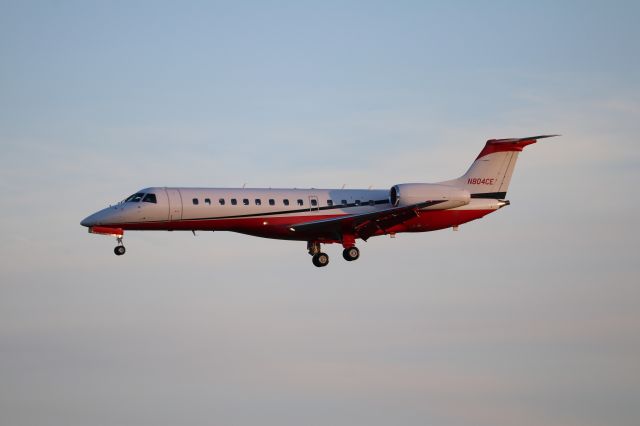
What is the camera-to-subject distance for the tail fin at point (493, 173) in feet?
186

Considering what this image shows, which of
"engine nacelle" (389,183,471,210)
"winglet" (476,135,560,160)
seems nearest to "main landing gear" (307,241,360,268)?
"engine nacelle" (389,183,471,210)

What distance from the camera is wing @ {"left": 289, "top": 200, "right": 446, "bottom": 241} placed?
52188mm

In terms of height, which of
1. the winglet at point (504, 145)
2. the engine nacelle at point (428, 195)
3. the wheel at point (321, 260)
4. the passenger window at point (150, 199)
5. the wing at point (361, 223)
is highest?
the winglet at point (504, 145)

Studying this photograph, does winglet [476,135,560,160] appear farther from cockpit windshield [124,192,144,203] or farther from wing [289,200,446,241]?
cockpit windshield [124,192,144,203]

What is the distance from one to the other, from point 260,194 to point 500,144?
1315 cm

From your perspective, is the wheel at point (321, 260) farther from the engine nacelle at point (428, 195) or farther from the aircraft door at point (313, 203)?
the engine nacelle at point (428, 195)

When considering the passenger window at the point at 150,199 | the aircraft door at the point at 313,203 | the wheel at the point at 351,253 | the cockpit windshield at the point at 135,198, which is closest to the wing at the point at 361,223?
the wheel at the point at 351,253

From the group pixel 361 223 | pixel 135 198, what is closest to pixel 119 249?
pixel 135 198

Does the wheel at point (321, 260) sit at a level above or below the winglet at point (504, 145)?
below

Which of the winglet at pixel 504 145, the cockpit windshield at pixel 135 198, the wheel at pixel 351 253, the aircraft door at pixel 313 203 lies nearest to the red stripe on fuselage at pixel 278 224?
the aircraft door at pixel 313 203

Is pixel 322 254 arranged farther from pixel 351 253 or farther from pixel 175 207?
pixel 175 207

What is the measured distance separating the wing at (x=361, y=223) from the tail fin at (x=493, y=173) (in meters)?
3.85

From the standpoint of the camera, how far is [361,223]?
52844mm

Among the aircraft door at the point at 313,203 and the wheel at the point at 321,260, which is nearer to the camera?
the aircraft door at the point at 313,203
